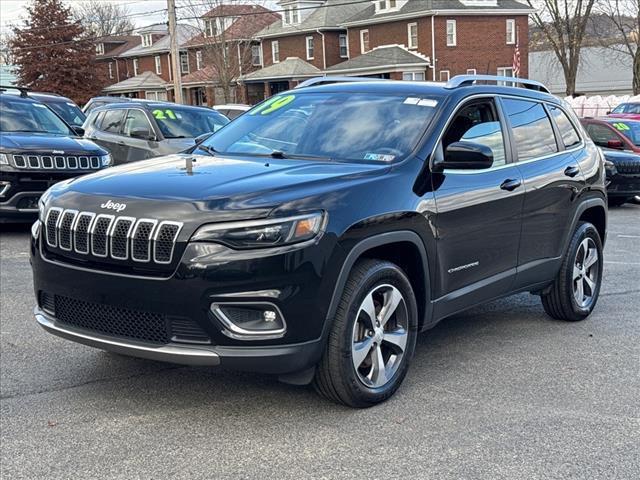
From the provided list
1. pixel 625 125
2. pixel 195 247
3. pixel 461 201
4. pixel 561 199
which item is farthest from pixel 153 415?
pixel 625 125

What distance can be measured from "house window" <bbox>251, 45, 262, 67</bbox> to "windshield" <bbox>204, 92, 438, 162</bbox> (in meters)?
51.8

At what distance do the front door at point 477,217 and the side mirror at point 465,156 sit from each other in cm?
7

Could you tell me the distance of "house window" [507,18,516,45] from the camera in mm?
46906

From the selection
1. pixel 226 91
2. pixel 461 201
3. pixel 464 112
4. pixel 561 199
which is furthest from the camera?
pixel 226 91

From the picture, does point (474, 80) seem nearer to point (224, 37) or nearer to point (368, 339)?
point (368, 339)

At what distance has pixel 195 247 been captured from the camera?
3730 mm

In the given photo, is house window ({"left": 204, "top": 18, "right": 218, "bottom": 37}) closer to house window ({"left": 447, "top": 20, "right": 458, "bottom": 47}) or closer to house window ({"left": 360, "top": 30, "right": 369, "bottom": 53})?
house window ({"left": 360, "top": 30, "right": 369, "bottom": 53})

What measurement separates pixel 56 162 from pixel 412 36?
129ft

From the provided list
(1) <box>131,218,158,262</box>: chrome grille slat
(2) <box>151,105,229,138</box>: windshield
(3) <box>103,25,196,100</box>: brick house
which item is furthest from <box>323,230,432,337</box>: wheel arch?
(3) <box>103,25,196,100</box>: brick house

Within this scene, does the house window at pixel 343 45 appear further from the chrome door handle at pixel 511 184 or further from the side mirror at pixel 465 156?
the side mirror at pixel 465 156

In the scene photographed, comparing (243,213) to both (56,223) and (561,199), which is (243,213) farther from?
(561,199)

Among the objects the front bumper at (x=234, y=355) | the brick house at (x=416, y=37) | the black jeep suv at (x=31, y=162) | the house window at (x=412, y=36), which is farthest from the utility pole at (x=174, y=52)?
the front bumper at (x=234, y=355)

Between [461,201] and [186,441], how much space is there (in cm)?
224

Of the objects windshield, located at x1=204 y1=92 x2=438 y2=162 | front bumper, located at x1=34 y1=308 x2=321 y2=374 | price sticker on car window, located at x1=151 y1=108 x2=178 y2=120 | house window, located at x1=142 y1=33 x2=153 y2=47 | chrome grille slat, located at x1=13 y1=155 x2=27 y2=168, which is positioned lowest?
front bumper, located at x1=34 y1=308 x2=321 y2=374
